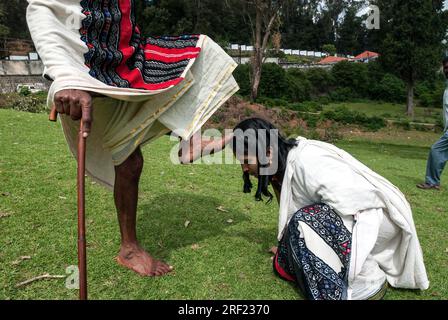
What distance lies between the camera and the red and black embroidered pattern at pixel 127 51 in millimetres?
2711

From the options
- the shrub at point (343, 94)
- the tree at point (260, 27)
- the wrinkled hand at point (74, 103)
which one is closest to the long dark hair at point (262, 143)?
the wrinkled hand at point (74, 103)

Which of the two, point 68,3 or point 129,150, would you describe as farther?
point 129,150

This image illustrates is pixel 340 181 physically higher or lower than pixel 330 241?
higher

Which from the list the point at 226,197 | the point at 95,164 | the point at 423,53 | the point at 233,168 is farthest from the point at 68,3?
the point at 423,53

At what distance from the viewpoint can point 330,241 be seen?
277 centimetres

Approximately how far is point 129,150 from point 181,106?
47cm

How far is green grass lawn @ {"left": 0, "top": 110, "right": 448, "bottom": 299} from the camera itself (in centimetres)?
294

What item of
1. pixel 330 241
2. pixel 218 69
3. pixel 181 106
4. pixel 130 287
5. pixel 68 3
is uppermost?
pixel 68 3

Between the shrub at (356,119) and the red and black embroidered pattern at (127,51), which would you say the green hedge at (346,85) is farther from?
the red and black embroidered pattern at (127,51)

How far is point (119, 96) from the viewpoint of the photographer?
2.58m

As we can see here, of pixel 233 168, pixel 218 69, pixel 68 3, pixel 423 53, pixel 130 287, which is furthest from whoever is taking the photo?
pixel 423 53

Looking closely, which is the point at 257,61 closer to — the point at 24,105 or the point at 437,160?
the point at 24,105

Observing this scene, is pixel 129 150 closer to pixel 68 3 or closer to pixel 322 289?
pixel 68 3

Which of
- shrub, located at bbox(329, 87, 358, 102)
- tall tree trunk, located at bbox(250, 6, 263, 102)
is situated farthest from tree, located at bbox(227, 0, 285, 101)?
shrub, located at bbox(329, 87, 358, 102)
